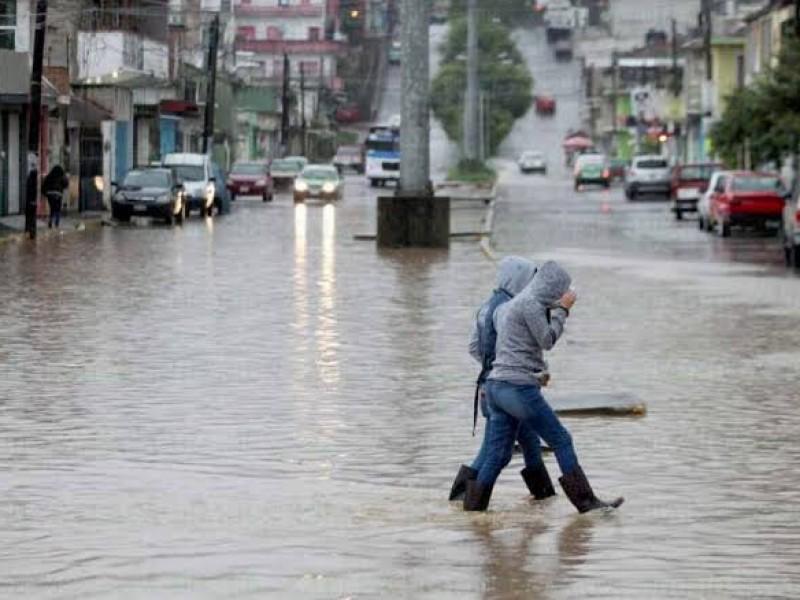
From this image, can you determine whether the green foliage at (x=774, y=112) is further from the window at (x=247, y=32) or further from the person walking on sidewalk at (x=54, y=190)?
the window at (x=247, y=32)

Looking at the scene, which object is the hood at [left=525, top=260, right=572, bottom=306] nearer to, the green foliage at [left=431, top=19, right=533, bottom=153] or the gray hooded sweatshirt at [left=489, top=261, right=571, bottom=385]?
the gray hooded sweatshirt at [left=489, top=261, right=571, bottom=385]

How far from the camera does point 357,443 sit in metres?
15.6

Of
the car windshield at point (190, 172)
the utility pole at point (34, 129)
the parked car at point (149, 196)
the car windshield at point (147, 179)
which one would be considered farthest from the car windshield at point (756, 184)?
the car windshield at point (190, 172)

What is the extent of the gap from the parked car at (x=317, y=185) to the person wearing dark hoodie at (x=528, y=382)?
71383mm

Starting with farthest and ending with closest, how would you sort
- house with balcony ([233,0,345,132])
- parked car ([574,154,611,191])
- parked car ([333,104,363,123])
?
parked car ([333,104,363,123]), house with balcony ([233,0,345,132]), parked car ([574,154,611,191])

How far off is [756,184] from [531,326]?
4221 centimetres

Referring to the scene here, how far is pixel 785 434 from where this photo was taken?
635 inches

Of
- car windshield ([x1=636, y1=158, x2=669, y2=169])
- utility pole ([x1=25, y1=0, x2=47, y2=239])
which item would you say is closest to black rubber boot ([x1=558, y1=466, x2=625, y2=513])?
utility pole ([x1=25, y1=0, x2=47, y2=239])

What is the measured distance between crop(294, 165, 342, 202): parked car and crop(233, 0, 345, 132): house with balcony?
263 feet

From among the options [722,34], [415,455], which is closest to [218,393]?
[415,455]

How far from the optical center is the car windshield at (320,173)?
85625 mm

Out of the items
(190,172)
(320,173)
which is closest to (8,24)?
(190,172)

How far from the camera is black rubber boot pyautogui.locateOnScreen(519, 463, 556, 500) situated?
12977 millimetres

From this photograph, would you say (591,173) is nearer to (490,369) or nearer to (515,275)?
(490,369)
